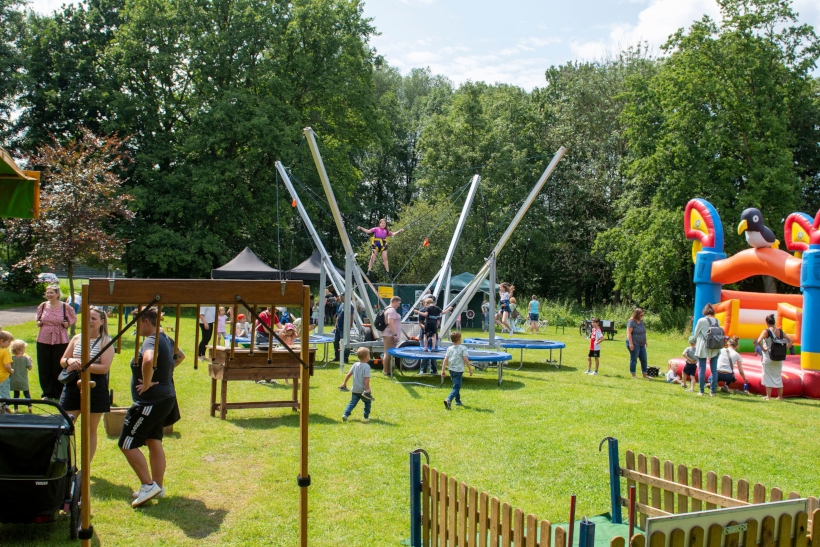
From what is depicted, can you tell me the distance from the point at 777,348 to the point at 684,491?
8.53 metres

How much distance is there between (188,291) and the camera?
4453 mm

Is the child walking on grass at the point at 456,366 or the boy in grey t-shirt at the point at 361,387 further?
the child walking on grass at the point at 456,366

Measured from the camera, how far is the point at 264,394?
1120cm

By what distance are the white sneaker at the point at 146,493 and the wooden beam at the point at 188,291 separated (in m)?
2.18

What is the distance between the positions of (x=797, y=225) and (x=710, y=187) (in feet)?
49.7

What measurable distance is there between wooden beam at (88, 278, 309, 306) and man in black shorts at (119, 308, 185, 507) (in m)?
1.14

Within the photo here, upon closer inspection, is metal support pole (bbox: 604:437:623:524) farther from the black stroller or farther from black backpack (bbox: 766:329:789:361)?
black backpack (bbox: 766:329:789:361)

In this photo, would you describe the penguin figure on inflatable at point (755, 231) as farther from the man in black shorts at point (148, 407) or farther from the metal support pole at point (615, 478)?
the man in black shorts at point (148, 407)

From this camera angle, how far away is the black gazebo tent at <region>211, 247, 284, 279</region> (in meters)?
23.9

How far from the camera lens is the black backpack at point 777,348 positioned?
11672mm

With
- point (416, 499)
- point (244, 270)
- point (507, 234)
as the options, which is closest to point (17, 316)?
point (244, 270)

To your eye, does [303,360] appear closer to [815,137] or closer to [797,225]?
[797,225]

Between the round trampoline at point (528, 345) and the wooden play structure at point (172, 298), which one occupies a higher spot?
the wooden play structure at point (172, 298)

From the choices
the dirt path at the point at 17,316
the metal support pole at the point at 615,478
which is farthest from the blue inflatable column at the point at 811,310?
the dirt path at the point at 17,316
